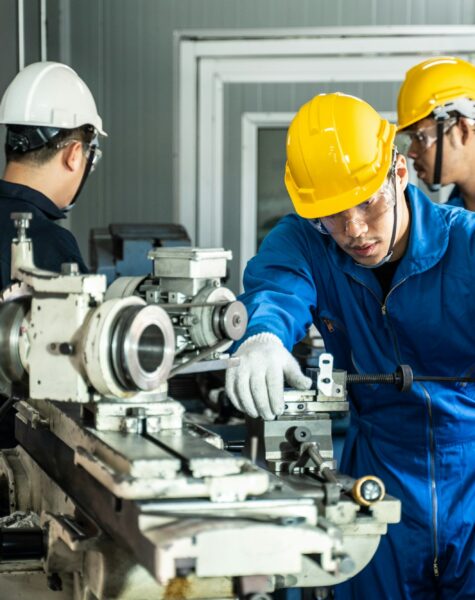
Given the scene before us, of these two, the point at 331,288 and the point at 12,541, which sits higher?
the point at 331,288

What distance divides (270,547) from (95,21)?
3686 mm

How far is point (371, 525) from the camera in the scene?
1381 mm

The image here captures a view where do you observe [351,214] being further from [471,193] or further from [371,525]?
[471,193]

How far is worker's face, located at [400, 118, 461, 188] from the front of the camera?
9.36 feet

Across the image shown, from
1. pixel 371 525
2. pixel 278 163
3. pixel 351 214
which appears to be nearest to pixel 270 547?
pixel 371 525

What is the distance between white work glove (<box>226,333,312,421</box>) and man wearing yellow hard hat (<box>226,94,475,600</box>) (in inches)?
0.6

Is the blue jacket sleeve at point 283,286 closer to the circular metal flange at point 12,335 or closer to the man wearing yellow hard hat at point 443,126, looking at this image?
the circular metal flange at point 12,335

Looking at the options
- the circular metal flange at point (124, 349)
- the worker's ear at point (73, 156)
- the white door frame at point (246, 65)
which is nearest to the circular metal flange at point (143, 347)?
the circular metal flange at point (124, 349)

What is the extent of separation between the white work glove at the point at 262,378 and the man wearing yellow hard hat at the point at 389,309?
2 centimetres

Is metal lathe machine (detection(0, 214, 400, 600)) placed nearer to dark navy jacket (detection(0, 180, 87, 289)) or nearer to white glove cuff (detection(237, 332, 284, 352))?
white glove cuff (detection(237, 332, 284, 352))

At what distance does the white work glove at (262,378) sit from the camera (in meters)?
1.71

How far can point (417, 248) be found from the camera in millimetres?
1927

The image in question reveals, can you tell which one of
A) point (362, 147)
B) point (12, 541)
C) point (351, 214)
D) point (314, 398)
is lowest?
point (12, 541)

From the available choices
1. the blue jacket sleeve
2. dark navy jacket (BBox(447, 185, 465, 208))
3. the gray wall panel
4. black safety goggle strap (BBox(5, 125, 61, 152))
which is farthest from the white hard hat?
the gray wall panel
